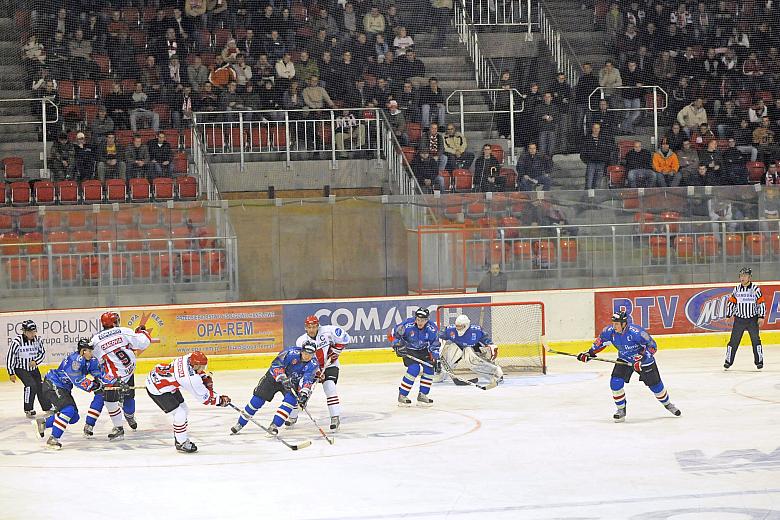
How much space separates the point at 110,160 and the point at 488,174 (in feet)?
18.4

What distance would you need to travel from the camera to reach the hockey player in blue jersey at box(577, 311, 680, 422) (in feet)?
38.5

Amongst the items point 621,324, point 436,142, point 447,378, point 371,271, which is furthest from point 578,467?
point 436,142

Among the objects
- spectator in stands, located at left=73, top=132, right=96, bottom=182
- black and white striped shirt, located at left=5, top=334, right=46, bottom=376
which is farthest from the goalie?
spectator in stands, located at left=73, top=132, right=96, bottom=182

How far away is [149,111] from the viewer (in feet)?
62.8

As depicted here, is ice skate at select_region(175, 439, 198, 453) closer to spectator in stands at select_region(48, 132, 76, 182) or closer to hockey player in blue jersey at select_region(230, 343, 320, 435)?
hockey player in blue jersey at select_region(230, 343, 320, 435)

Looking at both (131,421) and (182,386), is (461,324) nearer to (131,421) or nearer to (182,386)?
(131,421)

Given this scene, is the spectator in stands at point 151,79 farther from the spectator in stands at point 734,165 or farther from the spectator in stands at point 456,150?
the spectator in stands at point 734,165

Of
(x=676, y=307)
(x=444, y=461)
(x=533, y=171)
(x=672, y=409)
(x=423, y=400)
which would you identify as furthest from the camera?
(x=533, y=171)

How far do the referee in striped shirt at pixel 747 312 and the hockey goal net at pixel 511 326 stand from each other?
7.80 ft

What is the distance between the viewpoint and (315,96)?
65.0 ft

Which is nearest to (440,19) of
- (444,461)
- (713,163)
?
(713,163)

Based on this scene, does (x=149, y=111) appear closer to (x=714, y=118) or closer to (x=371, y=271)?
(x=371, y=271)

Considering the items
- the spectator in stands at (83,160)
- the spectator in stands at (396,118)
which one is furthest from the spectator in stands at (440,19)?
the spectator in stands at (83,160)

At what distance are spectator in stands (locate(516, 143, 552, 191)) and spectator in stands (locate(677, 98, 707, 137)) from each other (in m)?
3.25
